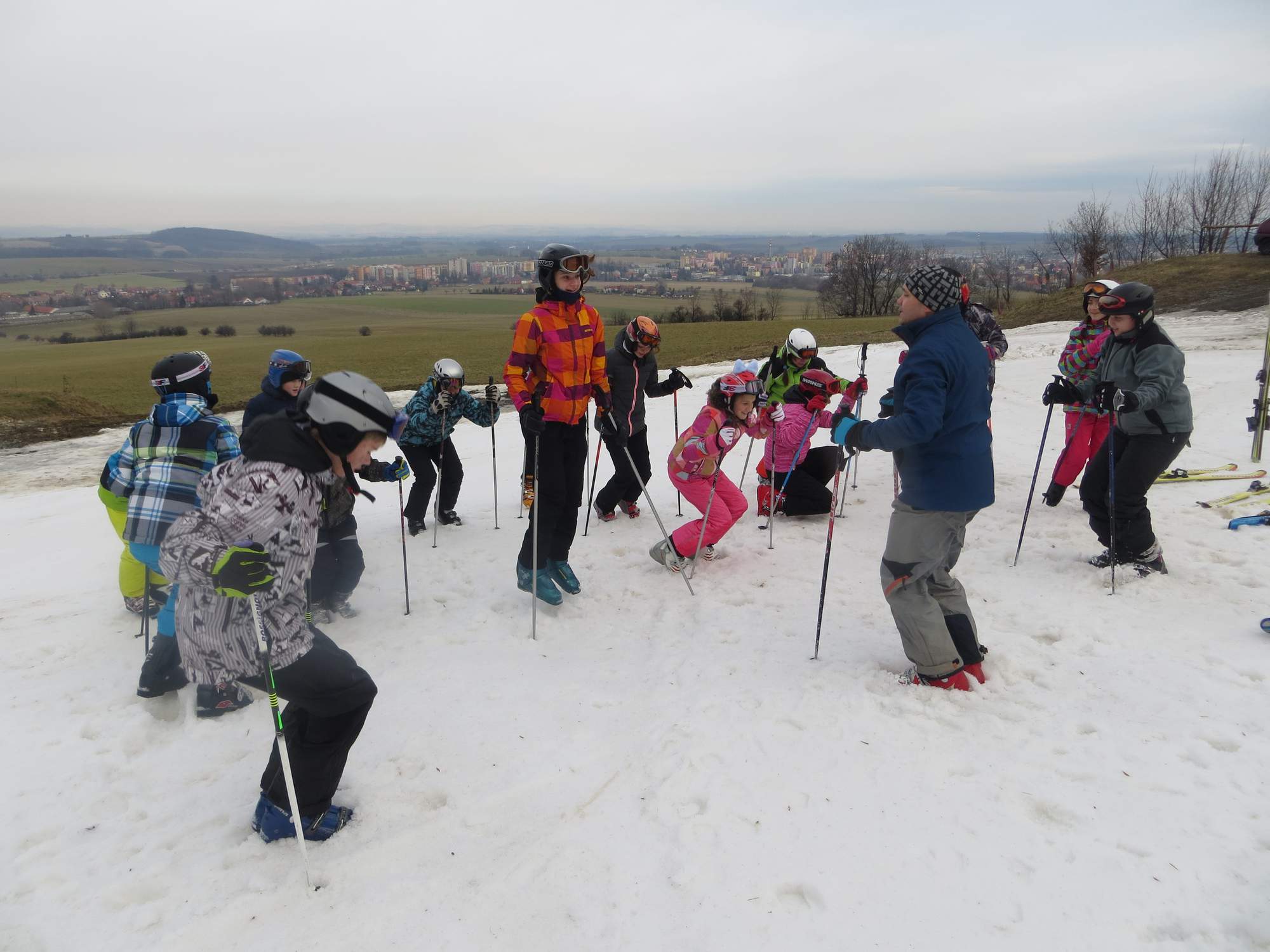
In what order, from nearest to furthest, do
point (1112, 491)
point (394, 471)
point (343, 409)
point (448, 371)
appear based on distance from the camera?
1. point (343, 409)
2. point (394, 471)
3. point (1112, 491)
4. point (448, 371)

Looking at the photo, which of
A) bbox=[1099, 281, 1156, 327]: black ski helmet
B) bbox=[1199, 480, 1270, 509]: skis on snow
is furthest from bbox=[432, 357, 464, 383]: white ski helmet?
bbox=[1199, 480, 1270, 509]: skis on snow

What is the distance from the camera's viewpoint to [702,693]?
15.4ft

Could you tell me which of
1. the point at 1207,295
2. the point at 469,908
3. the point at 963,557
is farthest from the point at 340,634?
the point at 1207,295

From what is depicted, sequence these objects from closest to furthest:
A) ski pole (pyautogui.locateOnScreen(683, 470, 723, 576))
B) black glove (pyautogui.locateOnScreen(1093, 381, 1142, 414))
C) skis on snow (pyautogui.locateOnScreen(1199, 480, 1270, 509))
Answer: black glove (pyautogui.locateOnScreen(1093, 381, 1142, 414))
ski pole (pyautogui.locateOnScreen(683, 470, 723, 576))
skis on snow (pyautogui.locateOnScreen(1199, 480, 1270, 509))

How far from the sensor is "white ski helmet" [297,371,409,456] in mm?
2932

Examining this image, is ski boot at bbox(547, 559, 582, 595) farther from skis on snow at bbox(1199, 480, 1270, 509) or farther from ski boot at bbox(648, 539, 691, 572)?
skis on snow at bbox(1199, 480, 1270, 509)

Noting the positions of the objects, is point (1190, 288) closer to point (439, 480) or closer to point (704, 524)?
point (704, 524)

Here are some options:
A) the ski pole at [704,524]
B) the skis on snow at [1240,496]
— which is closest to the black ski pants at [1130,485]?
the skis on snow at [1240,496]

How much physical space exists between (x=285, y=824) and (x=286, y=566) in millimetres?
1365

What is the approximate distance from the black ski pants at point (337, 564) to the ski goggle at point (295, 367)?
47.9 inches

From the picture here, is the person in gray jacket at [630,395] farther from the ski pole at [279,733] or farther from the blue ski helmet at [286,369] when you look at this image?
the ski pole at [279,733]

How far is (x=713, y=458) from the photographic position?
6.24 metres

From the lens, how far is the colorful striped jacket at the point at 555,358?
5.52 metres

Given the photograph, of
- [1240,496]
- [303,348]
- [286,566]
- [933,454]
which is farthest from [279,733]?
[303,348]
